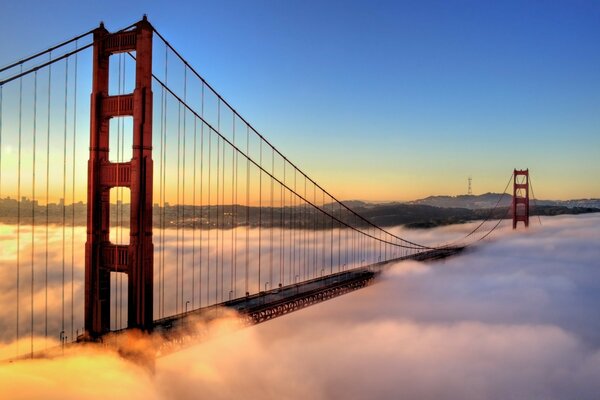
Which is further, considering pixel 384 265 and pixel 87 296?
pixel 384 265

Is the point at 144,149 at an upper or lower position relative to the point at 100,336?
upper

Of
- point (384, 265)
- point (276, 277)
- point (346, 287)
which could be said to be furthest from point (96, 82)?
point (276, 277)

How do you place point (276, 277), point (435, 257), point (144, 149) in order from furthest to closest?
point (276, 277) < point (435, 257) < point (144, 149)

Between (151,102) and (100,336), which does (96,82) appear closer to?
(151,102)

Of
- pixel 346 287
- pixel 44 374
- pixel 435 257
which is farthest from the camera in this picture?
pixel 435 257

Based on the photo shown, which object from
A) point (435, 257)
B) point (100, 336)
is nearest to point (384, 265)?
point (435, 257)

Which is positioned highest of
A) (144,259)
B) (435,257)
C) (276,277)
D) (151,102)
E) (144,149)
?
(151,102)
